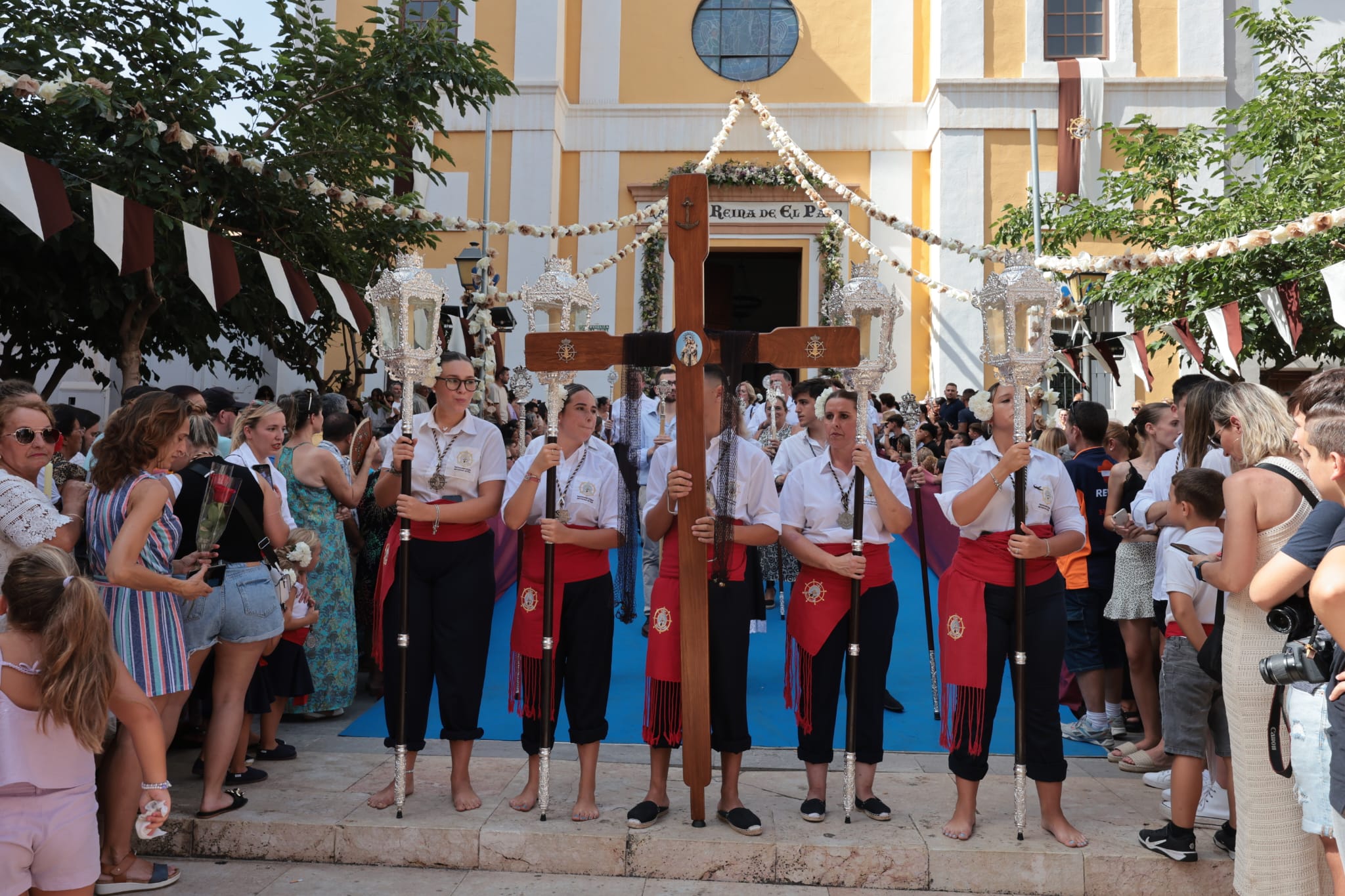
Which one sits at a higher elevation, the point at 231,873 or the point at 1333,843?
the point at 1333,843

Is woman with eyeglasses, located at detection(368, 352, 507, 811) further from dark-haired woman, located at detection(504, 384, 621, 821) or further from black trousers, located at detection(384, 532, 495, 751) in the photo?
dark-haired woman, located at detection(504, 384, 621, 821)

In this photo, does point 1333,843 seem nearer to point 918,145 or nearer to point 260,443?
point 260,443

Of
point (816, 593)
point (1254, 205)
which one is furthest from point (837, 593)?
point (1254, 205)

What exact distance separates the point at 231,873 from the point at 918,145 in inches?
687

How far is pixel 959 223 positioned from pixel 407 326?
49.1ft

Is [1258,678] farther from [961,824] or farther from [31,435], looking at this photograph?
[31,435]

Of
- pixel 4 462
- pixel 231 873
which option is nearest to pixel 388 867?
pixel 231 873

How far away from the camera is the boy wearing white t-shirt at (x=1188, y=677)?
4094 mm

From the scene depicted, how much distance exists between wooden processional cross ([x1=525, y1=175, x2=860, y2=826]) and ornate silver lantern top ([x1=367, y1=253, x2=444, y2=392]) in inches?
24.5

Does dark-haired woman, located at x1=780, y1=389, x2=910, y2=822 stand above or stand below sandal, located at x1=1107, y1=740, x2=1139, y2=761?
above

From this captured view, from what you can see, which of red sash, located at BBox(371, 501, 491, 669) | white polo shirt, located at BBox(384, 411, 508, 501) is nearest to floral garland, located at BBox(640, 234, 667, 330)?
white polo shirt, located at BBox(384, 411, 508, 501)

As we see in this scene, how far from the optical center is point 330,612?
604cm

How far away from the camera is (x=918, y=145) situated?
1889 cm

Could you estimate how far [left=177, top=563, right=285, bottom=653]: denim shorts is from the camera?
4453mm
